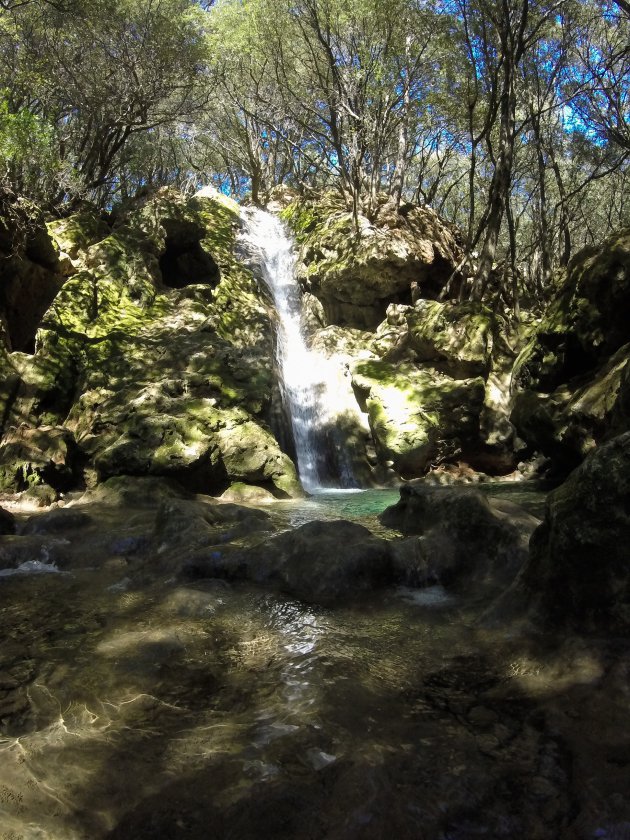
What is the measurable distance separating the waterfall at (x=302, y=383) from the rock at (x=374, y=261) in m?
1.08

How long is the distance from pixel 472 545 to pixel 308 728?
103 inches

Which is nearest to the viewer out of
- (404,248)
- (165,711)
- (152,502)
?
(165,711)

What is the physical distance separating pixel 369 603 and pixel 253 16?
23.8 meters

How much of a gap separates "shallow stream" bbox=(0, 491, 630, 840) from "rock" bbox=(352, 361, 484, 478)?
33.4ft

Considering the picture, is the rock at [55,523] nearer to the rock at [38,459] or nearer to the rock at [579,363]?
the rock at [38,459]

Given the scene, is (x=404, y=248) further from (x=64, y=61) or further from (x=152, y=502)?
(x=152, y=502)

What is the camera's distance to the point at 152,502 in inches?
368

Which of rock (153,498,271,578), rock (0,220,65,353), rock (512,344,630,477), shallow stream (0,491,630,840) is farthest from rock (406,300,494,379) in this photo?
shallow stream (0,491,630,840)

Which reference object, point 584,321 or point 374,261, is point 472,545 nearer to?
point 584,321

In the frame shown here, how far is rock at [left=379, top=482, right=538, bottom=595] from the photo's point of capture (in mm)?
4430

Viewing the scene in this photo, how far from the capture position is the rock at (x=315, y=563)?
4488 millimetres

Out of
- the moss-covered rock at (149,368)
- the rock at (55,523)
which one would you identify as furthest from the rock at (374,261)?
the rock at (55,523)

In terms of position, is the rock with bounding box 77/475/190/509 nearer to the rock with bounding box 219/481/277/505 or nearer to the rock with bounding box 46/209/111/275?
the rock with bounding box 219/481/277/505

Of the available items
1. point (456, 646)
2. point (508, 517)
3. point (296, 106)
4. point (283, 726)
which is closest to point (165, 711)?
point (283, 726)
